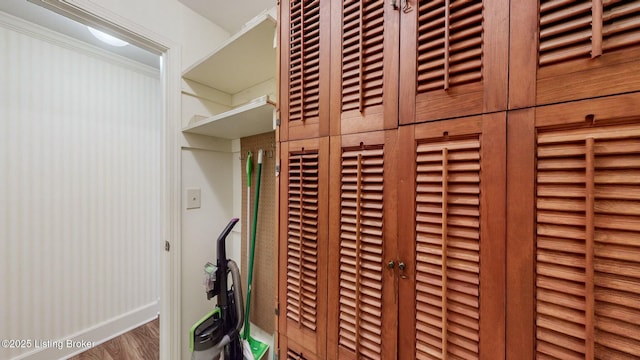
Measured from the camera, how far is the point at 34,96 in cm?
164

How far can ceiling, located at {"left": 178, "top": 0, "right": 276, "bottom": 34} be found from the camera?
1.38 meters

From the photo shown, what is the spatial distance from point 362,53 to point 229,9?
4.32 ft

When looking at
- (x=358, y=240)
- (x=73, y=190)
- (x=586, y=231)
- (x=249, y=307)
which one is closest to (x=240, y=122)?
(x=358, y=240)

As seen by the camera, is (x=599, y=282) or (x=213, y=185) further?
(x=213, y=185)

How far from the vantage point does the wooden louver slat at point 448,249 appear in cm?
50

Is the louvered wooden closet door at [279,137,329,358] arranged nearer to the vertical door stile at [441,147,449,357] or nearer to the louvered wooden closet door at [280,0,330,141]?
the louvered wooden closet door at [280,0,330,141]

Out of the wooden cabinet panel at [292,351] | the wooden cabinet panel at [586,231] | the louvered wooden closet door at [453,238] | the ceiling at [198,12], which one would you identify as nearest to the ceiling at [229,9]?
the ceiling at [198,12]

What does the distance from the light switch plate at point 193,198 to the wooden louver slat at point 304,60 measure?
3.53ft

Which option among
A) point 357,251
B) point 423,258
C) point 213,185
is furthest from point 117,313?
point 423,258

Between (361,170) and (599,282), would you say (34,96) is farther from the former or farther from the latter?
(599,282)

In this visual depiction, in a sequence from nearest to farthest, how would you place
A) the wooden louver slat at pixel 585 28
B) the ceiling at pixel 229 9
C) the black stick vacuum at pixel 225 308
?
the wooden louver slat at pixel 585 28 < the black stick vacuum at pixel 225 308 < the ceiling at pixel 229 9

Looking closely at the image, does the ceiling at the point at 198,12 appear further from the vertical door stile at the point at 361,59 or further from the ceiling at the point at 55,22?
the vertical door stile at the point at 361,59

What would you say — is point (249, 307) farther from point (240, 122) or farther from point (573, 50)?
point (573, 50)

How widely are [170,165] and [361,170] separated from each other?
1340 millimetres
